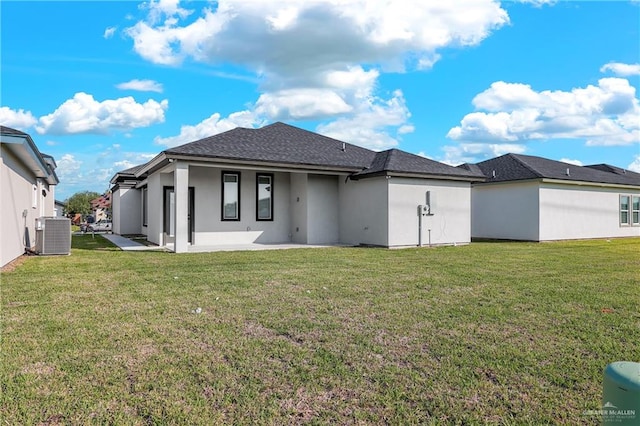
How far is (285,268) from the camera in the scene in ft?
29.3

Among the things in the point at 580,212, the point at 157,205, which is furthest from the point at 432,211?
the point at 157,205

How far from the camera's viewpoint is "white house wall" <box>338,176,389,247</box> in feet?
47.4

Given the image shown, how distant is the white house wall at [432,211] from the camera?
47.5ft

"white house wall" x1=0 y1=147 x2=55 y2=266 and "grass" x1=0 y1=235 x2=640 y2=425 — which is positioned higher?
"white house wall" x1=0 y1=147 x2=55 y2=266

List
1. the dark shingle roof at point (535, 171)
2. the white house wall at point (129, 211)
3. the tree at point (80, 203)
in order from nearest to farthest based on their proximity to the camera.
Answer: the dark shingle roof at point (535, 171) → the white house wall at point (129, 211) → the tree at point (80, 203)

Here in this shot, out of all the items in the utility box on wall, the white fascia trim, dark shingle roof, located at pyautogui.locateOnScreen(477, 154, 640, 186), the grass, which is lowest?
the grass

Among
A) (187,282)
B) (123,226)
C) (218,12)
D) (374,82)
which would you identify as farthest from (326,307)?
(123,226)

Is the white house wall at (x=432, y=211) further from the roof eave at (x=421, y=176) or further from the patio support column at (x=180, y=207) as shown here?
the patio support column at (x=180, y=207)

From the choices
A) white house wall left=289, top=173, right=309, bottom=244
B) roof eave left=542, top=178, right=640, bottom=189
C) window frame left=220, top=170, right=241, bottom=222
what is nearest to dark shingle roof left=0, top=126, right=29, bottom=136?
window frame left=220, top=170, right=241, bottom=222

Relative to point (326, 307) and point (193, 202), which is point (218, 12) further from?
point (326, 307)

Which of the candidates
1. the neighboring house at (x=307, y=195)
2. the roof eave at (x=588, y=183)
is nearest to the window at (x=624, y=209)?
the roof eave at (x=588, y=183)

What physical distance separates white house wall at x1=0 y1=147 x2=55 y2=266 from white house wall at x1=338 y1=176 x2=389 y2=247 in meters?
10.2

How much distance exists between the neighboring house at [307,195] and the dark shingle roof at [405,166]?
0.05 metres

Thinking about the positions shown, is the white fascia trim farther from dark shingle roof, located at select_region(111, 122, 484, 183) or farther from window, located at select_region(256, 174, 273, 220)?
window, located at select_region(256, 174, 273, 220)
